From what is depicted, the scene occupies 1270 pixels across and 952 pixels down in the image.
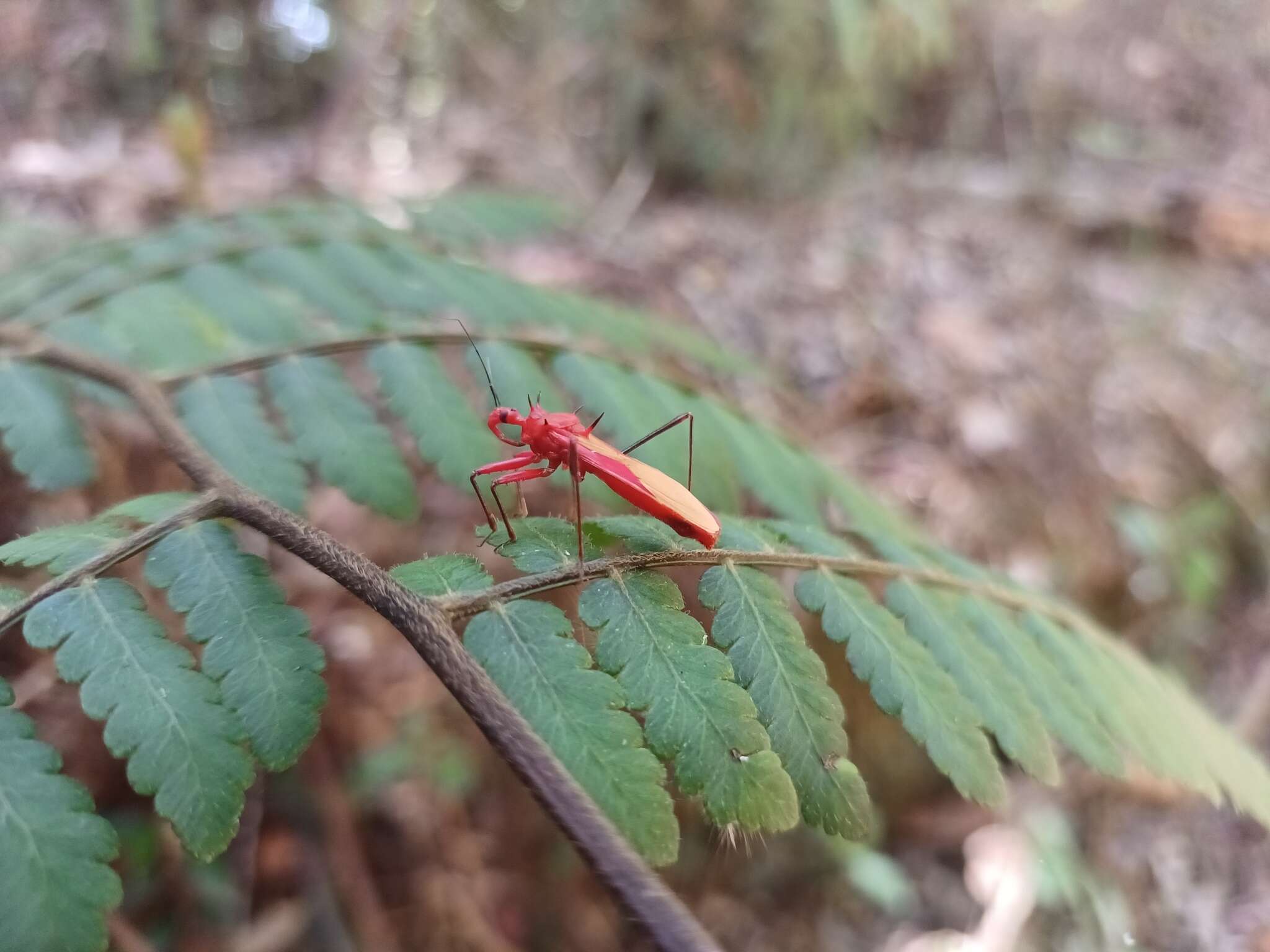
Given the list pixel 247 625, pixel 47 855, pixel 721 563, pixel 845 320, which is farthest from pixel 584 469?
pixel 845 320

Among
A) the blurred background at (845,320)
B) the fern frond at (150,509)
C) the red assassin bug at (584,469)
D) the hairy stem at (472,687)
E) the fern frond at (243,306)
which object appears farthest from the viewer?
the blurred background at (845,320)

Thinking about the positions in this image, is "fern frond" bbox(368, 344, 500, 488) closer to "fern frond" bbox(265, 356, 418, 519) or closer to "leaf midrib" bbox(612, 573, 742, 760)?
"fern frond" bbox(265, 356, 418, 519)

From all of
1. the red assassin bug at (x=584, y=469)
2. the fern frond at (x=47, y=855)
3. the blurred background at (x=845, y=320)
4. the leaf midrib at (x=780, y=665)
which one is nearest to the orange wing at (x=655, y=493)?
the red assassin bug at (x=584, y=469)

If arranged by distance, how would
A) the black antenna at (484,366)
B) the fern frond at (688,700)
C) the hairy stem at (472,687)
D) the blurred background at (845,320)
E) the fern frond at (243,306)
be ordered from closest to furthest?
1. the hairy stem at (472,687)
2. the fern frond at (688,700)
3. the black antenna at (484,366)
4. the fern frond at (243,306)
5. the blurred background at (845,320)

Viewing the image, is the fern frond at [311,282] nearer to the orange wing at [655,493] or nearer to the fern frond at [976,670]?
the orange wing at [655,493]

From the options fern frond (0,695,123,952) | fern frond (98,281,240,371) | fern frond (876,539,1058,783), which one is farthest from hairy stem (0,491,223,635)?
fern frond (876,539,1058,783)

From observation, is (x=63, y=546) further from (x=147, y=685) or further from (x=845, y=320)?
(x=845, y=320)

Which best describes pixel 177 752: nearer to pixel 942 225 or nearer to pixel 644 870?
pixel 644 870

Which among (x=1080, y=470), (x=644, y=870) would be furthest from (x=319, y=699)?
(x=1080, y=470)
